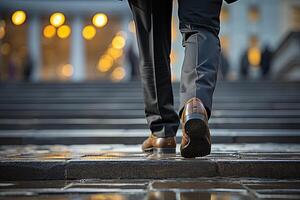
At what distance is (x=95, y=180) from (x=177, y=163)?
48cm

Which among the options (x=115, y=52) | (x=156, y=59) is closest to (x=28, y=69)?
(x=115, y=52)

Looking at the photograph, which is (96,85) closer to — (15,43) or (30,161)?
(30,161)

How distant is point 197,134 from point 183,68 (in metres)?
0.48

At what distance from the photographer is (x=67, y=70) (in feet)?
155

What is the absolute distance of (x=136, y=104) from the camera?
10070mm

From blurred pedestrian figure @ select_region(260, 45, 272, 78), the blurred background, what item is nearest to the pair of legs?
the blurred background

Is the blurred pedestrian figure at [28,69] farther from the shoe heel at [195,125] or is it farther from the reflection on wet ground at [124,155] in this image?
the shoe heel at [195,125]

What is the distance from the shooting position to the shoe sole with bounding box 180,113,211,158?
9.08 feet

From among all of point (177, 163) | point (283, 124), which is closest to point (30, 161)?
point (177, 163)

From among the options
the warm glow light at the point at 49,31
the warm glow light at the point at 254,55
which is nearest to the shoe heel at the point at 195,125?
the warm glow light at the point at 49,31

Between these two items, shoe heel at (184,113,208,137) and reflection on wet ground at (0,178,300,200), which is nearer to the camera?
reflection on wet ground at (0,178,300,200)

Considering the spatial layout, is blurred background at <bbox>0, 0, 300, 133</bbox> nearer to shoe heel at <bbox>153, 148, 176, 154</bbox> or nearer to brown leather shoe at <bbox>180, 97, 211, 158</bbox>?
shoe heel at <bbox>153, 148, 176, 154</bbox>

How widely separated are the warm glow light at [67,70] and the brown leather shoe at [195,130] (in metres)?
43.5

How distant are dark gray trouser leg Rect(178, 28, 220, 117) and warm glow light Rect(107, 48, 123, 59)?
40973 millimetres
